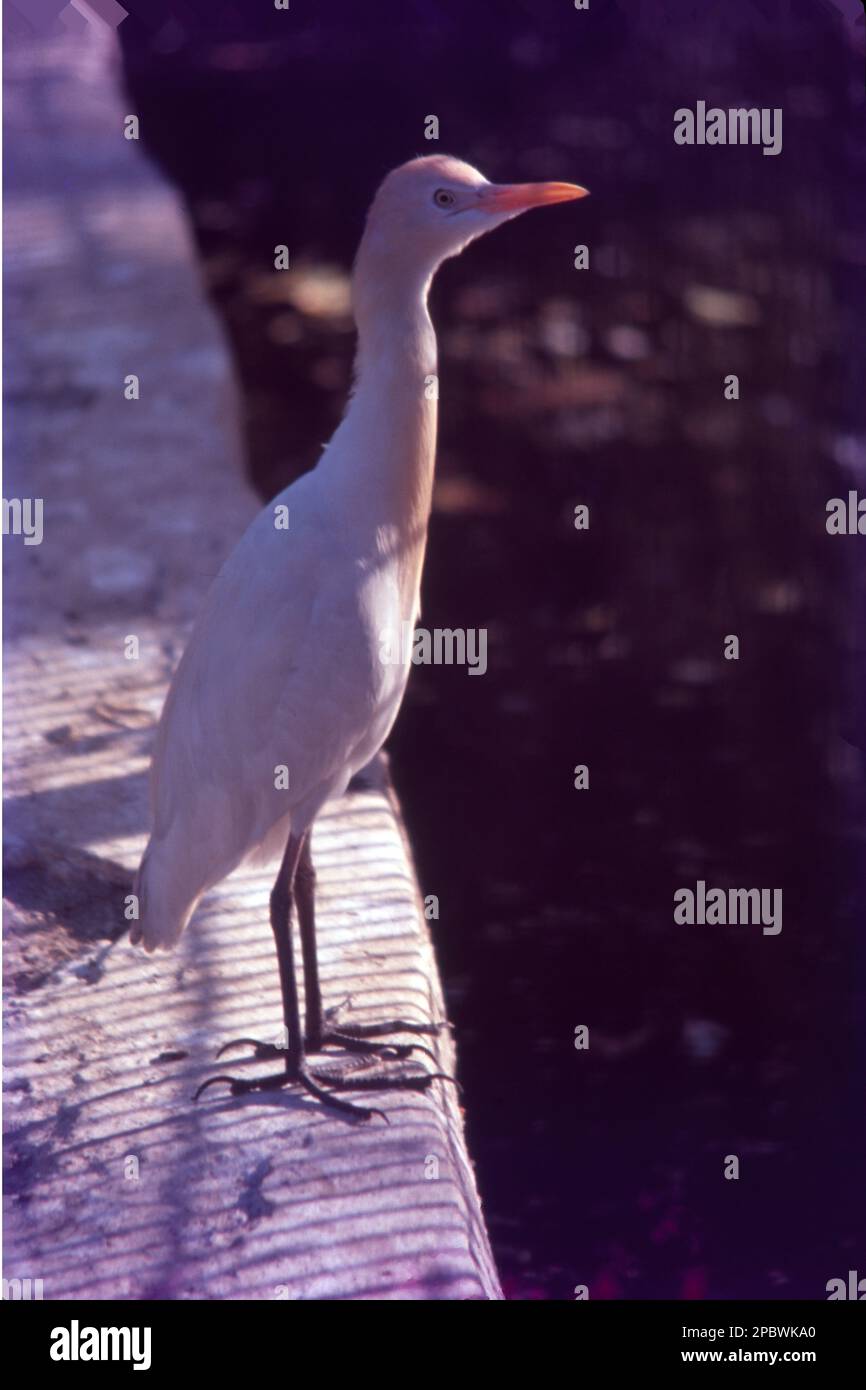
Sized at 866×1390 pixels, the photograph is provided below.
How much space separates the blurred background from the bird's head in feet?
1.95

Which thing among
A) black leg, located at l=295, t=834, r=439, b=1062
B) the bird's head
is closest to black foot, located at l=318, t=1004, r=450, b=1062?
black leg, located at l=295, t=834, r=439, b=1062

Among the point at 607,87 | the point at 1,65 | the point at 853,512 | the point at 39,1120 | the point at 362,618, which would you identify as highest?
the point at 607,87

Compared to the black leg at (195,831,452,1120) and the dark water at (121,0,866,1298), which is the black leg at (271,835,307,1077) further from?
the dark water at (121,0,866,1298)

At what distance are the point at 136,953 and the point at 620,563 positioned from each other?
7.21ft

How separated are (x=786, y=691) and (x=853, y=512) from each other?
89cm

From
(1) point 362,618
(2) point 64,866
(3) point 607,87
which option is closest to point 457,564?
(3) point 607,87

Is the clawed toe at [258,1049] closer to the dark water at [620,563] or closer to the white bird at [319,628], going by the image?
the white bird at [319,628]

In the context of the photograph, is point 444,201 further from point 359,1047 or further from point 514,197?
point 359,1047

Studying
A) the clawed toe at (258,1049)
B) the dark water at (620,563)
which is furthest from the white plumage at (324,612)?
the dark water at (620,563)

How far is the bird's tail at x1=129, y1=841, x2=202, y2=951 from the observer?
220 cm

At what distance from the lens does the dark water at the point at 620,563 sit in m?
2.61

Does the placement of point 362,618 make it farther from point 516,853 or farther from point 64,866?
point 516,853

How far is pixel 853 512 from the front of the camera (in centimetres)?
296

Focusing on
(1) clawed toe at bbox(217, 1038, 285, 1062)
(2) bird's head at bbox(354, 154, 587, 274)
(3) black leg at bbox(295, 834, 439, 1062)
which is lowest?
(1) clawed toe at bbox(217, 1038, 285, 1062)
